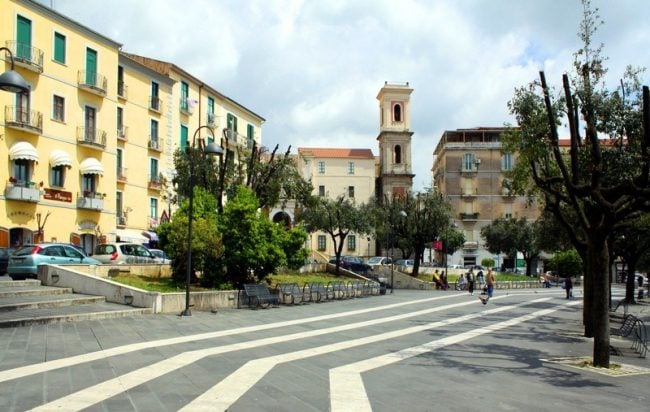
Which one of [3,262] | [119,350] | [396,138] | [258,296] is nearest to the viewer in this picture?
[119,350]

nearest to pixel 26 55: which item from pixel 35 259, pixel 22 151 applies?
pixel 22 151

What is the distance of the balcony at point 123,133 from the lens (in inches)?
1547

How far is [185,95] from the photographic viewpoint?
1845 inches

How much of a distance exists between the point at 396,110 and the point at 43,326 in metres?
71.6

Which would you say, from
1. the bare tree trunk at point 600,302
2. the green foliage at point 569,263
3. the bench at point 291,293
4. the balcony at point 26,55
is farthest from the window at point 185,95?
the bare tree trunk at point 600,302

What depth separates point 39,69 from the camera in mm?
31016

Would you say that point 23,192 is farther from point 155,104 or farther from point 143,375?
point 143,375

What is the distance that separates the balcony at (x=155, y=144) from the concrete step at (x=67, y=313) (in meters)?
26.1

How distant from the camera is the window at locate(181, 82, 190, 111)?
46328 mm

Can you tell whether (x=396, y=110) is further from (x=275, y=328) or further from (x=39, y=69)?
(x=275, y=328)

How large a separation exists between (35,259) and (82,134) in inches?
620

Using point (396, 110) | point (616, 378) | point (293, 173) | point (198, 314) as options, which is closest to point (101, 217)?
point (293, 173)

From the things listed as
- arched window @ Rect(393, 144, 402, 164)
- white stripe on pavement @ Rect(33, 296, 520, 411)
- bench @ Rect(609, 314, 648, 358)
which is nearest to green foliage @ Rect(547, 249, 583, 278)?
arched window @ Rect(393, 144, 402, 164)

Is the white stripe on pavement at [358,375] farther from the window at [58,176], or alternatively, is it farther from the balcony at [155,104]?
the balcony at [155,104]
